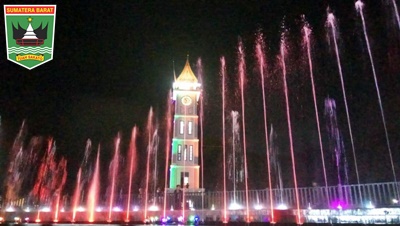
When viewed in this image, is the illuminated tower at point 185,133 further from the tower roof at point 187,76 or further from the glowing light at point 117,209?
the glowing light at point 117,209

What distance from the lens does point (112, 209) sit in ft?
140

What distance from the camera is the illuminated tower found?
58656 mm

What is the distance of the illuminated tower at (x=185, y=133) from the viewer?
58656 mm

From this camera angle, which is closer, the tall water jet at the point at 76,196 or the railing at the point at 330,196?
the railing at the point at 330,196

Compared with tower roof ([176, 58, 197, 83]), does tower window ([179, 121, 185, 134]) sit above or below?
below

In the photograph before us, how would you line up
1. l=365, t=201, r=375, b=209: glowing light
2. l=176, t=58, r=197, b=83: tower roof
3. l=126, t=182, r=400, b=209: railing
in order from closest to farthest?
l=365, t=201, r=375, b=209: glowing light < l=126, t=182, r=400, b=209: railing < l=176, t=58, r=197, b=83: tower roof

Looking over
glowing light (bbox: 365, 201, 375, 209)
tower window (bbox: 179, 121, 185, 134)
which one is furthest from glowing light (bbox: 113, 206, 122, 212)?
glowing light (bbox: 365, 201, 375, 209)

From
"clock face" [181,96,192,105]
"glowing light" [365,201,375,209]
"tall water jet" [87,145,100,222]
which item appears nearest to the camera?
"glowing light" [365,201,375,209]

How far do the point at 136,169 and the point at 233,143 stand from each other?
16794 mm

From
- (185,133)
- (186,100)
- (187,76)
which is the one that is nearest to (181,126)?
(185,133)

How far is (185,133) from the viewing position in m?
61.1

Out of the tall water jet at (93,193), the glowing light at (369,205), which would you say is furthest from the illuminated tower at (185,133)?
the glowing light at (369,205)

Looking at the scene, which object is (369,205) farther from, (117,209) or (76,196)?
(76,196)

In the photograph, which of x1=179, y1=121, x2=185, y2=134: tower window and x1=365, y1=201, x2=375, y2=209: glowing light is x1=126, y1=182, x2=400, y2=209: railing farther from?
x1=179, y1=121, x2=185, y2=134: tower window
